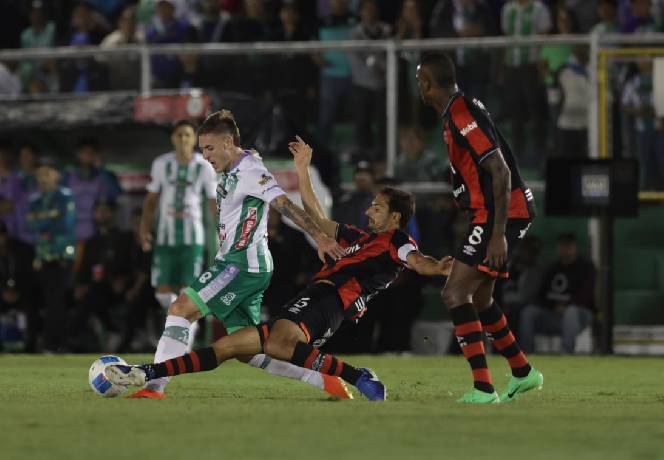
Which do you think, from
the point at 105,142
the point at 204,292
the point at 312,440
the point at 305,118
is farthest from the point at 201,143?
the point at 105,142

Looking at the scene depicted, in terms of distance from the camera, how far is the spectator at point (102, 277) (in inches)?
735

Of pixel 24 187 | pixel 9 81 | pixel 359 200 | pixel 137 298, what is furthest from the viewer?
pixel 9 81

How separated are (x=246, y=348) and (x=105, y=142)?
1022 cm

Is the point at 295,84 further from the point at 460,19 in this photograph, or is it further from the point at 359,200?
the point at 460,19

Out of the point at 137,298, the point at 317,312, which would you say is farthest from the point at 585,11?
the point at 317,312

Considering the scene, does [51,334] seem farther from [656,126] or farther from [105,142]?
[656,126]

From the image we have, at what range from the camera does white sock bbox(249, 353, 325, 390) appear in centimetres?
1027

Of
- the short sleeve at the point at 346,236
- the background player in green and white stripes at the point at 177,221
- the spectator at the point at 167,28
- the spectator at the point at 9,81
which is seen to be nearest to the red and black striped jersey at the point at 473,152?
the short sleeve at the point at 346,236

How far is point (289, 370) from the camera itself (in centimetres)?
1044

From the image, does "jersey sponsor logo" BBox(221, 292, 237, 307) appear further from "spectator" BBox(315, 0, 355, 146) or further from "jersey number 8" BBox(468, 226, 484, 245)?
"spectator" BBox(315, 0, 355, 146)

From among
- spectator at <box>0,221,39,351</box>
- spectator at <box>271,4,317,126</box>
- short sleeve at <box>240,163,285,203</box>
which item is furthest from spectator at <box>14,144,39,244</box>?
short sleeve at <box>240,163,285,203</box>

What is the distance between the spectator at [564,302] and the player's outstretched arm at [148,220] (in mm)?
4498

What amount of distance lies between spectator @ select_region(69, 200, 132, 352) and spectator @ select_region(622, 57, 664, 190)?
5.99 meters

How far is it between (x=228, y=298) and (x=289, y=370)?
0.65m
